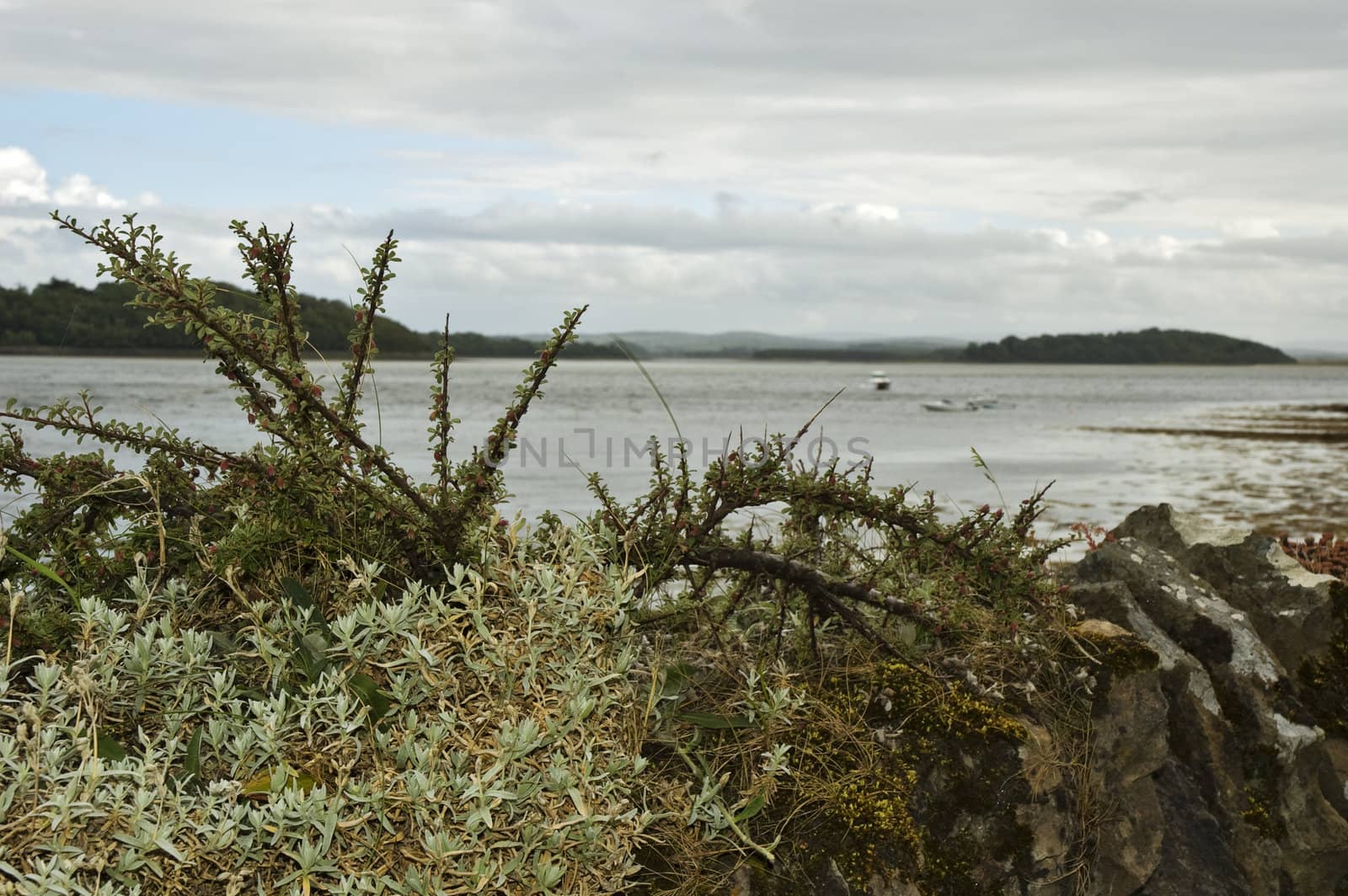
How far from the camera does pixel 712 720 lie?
125 inches

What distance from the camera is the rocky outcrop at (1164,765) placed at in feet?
10.7

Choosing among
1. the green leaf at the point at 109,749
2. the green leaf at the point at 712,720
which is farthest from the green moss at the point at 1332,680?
the green leaf at the point at 109,749

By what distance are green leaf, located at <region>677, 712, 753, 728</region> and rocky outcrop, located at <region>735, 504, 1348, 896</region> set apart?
1.45ft

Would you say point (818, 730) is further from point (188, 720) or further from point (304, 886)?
point (188, 720)

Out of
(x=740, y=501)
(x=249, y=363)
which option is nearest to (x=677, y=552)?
(x=740, y=501)

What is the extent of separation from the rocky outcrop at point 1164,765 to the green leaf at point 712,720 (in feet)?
1.45

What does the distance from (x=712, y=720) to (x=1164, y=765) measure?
6.16ft

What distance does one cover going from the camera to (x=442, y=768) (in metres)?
2.71

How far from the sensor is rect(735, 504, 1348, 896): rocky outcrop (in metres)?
3.25

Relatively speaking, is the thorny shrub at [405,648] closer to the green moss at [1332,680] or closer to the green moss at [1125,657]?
the green moss at [1125,657]

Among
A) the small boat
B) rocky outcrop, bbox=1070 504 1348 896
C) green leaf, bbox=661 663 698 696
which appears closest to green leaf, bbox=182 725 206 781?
green leaf, bbox=661 663 698 696

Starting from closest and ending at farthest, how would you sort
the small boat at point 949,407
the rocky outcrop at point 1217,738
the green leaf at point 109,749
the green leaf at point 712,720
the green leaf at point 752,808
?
the green leaf at point 109,749
the green leaf at point 752,808
the green leaf at point 712,720
the rocky outcrop at point 1217,738
the small boat at point 949,407

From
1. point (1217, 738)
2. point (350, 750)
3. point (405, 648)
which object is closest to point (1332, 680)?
point (1217, 738)

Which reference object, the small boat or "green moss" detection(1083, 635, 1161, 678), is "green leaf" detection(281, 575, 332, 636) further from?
the small boat
